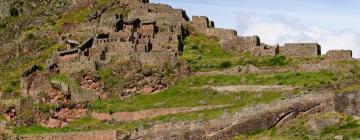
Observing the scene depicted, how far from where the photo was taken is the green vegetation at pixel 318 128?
47562mm

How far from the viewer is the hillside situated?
5238cm

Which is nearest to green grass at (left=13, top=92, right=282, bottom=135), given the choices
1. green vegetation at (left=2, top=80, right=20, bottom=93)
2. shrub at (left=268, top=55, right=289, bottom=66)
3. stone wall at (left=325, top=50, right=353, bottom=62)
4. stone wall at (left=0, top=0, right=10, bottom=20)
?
shrub at (left=268, top=55, right=289, bottom=66)

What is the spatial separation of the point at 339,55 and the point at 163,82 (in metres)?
11.8

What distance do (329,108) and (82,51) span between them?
23.2 m

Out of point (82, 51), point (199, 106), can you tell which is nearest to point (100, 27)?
point (82, 51)

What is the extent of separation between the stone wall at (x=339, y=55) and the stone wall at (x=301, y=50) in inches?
133

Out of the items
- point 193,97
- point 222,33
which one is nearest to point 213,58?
point 222,33

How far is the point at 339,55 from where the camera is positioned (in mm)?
60844

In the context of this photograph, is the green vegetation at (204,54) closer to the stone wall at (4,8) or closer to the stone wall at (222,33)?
the stone wall at (222,33)

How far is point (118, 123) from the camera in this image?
6134cm

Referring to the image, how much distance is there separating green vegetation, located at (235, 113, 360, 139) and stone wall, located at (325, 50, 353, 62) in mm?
10489

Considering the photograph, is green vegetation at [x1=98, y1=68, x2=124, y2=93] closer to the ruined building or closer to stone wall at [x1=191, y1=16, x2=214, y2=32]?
the ruined building

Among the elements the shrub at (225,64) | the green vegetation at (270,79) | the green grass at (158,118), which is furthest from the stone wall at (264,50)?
the green grass at (158,118)

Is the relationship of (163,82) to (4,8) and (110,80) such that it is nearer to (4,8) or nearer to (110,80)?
(110,80)
